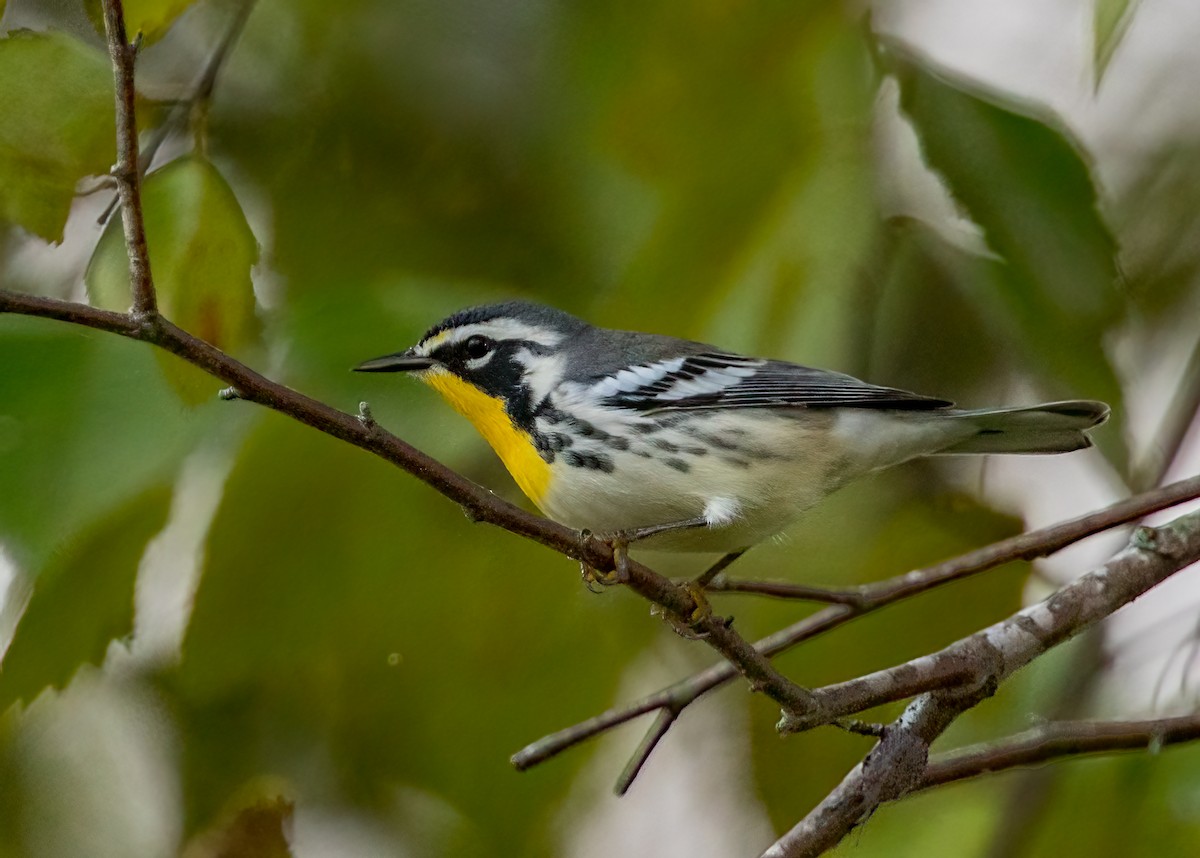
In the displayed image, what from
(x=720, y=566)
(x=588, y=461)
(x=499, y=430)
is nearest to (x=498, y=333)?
(x=499, y=430)

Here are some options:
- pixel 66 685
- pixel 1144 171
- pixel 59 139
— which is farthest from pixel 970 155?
pixel 66 685

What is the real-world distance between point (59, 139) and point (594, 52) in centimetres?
66

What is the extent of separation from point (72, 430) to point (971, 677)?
95 centimetres

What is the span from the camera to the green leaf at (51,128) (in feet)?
4.15

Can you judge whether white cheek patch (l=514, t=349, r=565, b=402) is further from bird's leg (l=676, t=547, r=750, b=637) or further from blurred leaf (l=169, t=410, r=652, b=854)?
bird's leg (l=676, t=547, r=750, b=637)

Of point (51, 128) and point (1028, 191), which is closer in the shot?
point (51, 128)

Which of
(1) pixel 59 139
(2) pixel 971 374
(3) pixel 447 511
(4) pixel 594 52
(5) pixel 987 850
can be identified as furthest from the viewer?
(2) pixel 971 374

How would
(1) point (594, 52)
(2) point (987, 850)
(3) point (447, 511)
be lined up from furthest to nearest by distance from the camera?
1. (1) point (594, 52)
2. (3) point (447, 511)
3. (2) point (987, 850)

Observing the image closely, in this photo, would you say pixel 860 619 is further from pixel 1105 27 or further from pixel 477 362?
pixel 1105 27

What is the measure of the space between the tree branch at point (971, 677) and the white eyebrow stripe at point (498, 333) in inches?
28.1

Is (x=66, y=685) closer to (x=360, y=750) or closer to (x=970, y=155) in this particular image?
(x=360, y=750)

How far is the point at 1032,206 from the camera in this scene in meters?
1.43

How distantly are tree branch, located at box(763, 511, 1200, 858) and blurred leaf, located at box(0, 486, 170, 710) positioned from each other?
2.32ft

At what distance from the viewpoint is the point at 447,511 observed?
1498 millimetres
